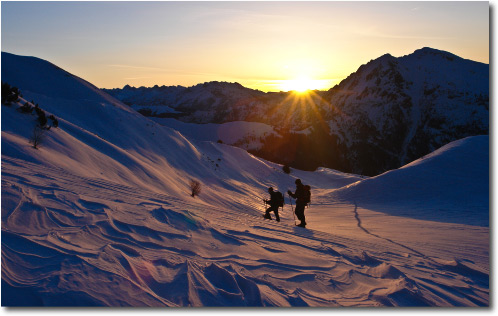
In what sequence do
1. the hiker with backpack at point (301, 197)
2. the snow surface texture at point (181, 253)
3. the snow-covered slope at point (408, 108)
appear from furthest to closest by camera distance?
the snow-covered slope at point (408, 108) → the hiker with backpack at point (301, 197) → the snow surface texture at point (181, 253)

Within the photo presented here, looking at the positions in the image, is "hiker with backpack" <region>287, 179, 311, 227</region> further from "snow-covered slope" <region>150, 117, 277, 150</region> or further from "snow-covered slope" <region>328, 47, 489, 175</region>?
"snow-covered slope" <region>328, 47, 489, 175</region>

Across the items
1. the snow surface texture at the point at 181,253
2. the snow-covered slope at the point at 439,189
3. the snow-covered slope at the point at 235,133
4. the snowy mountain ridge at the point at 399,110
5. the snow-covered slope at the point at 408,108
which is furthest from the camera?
the snow-covered slope at the point at 408,108

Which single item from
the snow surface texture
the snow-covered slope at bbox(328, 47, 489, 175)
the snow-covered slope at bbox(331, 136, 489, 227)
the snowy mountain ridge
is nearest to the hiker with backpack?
the snow surface texture

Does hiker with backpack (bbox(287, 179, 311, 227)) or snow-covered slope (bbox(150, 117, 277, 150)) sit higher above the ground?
snow-covered slope (bbox(150, 117, 277, 150))

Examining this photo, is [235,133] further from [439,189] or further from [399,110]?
[399,110]

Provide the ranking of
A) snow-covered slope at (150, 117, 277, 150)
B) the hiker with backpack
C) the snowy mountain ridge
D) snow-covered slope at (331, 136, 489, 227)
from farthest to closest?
the snowy mountain ridge < snow-covered slope at (150, 117, 277, 150) < snow-covered slope at (331, 136, 489, 227) < the hiker with backpack

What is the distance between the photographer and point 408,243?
844cm

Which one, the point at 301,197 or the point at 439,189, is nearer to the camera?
the point at 301,197

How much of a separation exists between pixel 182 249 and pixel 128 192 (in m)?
3.99

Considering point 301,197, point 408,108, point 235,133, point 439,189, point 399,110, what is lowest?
point 301,197

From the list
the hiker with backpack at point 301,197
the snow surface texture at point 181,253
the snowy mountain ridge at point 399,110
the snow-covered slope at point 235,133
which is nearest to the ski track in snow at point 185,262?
the snow surface texture at point 181,253

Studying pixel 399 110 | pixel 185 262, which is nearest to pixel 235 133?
pixel 185 262

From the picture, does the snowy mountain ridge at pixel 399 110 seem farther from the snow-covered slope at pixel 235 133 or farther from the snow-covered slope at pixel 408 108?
the snow-covered slope at pixel 235 133

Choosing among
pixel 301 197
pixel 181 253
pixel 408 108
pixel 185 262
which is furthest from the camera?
pixel 408 108
